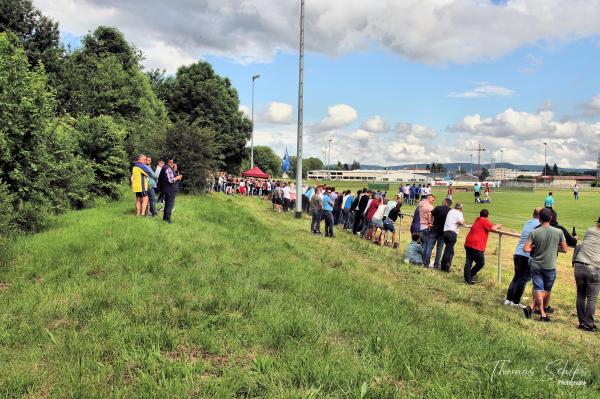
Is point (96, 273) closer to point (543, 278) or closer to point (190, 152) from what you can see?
point (543, 278)

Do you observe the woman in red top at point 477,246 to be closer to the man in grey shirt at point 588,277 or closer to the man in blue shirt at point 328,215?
the man in grey shirt at point 588,277

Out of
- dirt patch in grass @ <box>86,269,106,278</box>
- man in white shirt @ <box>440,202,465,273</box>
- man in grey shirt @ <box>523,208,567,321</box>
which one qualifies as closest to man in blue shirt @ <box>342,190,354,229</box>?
man in white shirt @ <box>440,202,465,273</box>

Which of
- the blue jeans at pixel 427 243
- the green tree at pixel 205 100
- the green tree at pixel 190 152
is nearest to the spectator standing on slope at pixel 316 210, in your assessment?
the blue jeans at pixel 427 243

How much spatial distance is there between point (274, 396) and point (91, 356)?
1696 millimetres

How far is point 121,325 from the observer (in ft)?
14.6

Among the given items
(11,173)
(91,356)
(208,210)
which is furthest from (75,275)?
(208,210)

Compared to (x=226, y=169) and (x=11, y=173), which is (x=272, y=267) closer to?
(x=11, y=173)

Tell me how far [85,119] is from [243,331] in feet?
40.9

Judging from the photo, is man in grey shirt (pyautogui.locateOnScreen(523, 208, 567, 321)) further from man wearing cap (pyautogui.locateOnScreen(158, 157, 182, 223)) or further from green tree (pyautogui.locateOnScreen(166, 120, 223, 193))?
green tree (pyautogui.locateOnScreen(166, 120, 223, 193))

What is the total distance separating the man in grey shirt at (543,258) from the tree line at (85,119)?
8.99 m

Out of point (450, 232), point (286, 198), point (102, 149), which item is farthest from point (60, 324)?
point (286, 198)

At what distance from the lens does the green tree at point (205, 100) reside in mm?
46500

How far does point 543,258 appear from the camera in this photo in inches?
295

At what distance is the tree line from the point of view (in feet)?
30.6
